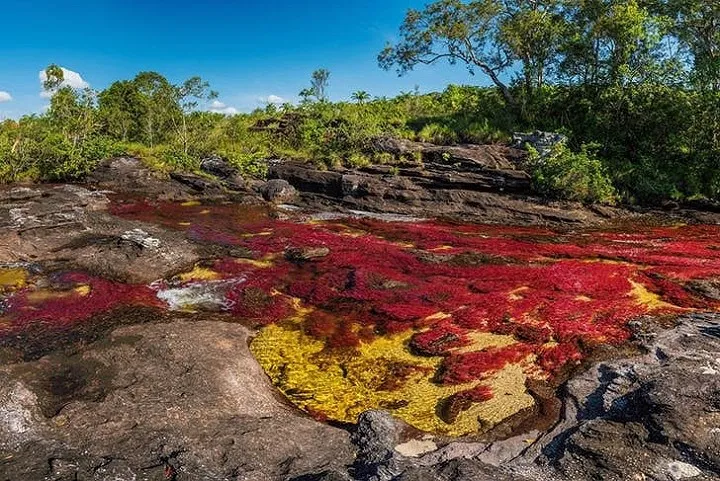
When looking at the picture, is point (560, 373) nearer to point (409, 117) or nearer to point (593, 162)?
point (593, 162)

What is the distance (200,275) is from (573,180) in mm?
23642

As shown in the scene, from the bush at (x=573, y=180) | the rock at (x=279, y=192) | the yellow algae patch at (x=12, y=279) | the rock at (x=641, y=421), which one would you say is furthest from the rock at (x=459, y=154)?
the yellow algae patch at (x=12, y=279)

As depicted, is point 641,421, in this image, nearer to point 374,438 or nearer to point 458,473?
point 458,473

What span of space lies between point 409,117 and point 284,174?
15.1 m

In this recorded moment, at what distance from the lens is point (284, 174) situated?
38.9 meters

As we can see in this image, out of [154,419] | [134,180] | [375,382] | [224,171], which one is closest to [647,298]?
[375,382]

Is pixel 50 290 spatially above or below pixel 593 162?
below

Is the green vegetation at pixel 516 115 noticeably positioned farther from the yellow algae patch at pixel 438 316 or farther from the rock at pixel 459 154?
the yellow algae patch at pixel 438 316

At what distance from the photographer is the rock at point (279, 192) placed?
116ft

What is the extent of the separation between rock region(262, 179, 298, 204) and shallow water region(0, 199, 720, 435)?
10.5 meters

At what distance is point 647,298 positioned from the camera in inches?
625

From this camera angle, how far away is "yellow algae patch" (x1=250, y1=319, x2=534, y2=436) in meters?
10.4

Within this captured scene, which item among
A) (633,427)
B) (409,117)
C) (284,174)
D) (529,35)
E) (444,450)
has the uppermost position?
(529,35)

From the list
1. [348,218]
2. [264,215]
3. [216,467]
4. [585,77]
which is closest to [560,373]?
[216,467]
